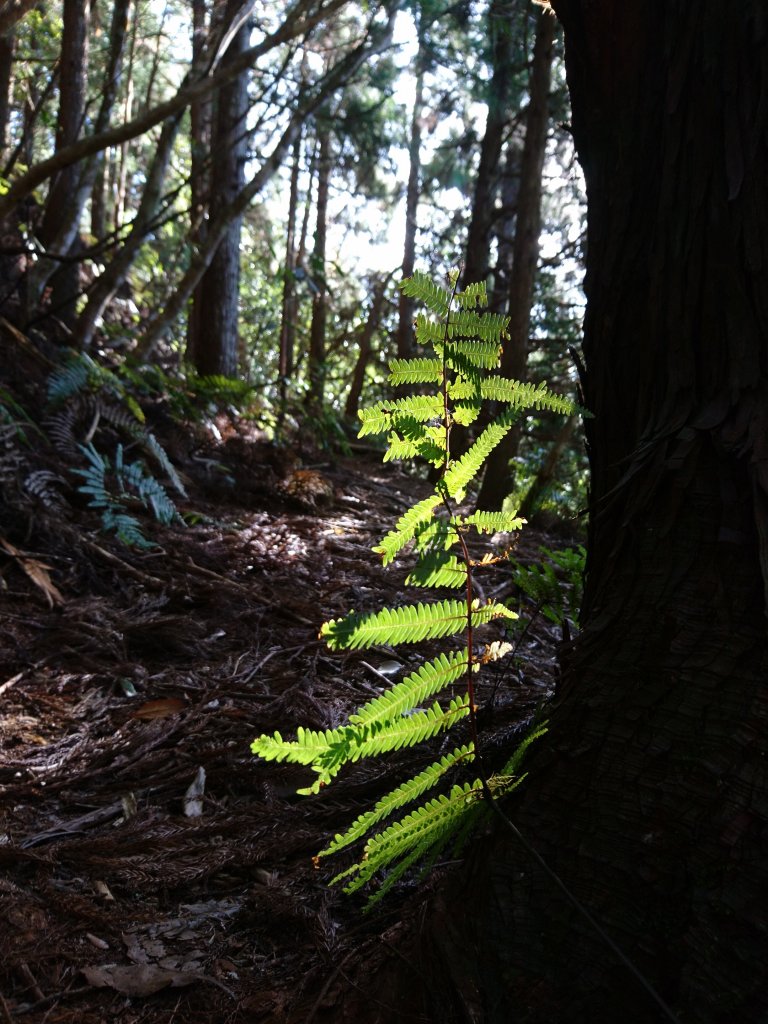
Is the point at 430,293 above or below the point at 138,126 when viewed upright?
below

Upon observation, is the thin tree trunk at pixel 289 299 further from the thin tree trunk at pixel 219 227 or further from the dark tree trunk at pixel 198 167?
the thin tree trunk at pixel 219 227

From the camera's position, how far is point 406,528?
1.16 metres

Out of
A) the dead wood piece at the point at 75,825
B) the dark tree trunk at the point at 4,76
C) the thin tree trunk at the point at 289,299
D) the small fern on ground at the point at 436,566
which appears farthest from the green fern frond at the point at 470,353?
the dark tree trunk at the point at 4,76

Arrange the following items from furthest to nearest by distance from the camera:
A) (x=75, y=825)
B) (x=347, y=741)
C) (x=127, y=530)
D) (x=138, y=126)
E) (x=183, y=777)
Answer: (x=138, y=126) < (x=127, y=530) < (x=183, y=777) < (x=75, y=825) < (x=347, y=741)

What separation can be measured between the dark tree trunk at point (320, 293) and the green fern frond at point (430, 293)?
8185 mm

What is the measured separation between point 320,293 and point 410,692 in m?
11.9

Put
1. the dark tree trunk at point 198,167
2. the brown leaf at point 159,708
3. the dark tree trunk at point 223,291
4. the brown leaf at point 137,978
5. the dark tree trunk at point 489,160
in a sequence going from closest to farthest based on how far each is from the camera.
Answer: the brown leaf at point 137,978
the brown leaf at point 159,708
the dark tree trunk at point 198,167
the dark tree trunk at point 223,291
the dark tree trunk at point 489,160

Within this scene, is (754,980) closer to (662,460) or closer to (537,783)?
(537,783)

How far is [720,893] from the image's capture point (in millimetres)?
938

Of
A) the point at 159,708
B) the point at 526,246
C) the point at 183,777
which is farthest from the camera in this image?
the point at 526,246

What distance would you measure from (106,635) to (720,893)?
2.68 metres

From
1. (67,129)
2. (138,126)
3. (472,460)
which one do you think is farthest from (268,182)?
(472,460)

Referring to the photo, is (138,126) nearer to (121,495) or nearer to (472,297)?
(121,495)

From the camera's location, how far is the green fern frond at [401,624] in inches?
41.1
